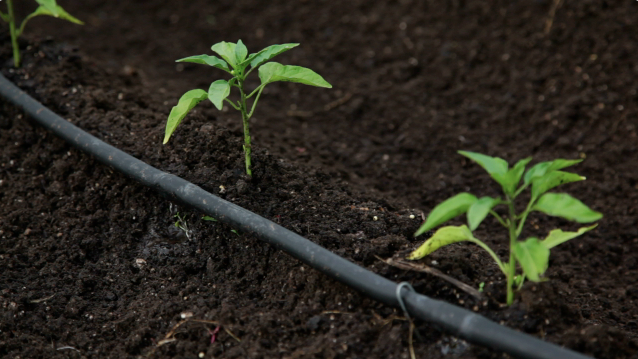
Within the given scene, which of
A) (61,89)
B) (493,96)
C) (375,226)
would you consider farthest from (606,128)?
(61,89)

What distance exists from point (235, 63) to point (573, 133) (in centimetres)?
238

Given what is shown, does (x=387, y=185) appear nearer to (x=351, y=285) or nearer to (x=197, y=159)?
(x=197, y=159)

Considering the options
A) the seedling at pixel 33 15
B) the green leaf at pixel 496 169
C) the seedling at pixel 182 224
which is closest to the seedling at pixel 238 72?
the seedling at pixel 182 224

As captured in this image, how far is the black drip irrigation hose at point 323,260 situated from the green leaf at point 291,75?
522mm

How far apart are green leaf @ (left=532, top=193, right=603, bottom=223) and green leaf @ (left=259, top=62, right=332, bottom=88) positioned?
84 centimetres

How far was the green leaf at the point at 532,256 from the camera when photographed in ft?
5.31

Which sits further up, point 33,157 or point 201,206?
point 201,206

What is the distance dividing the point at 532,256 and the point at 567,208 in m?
0.17

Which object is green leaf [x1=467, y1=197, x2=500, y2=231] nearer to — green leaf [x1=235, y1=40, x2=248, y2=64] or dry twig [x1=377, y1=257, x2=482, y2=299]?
dry twig [x1=377, y1=257, x2=482, y2=299]

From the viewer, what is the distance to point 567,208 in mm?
1585

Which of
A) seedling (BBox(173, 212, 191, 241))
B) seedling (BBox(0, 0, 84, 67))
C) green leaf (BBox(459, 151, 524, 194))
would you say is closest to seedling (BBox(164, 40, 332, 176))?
seedling (BBox(173, 212, 191, 241))

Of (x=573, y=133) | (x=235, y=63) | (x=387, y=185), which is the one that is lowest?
(x=387, y=185)

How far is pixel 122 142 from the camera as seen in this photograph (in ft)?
8.70

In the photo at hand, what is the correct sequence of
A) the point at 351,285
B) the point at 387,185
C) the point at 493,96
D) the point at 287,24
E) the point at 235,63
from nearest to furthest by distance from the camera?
the point at 351,285, the point at 235,63, the point at 387,185, the point at 493,96, the point at 287,24
